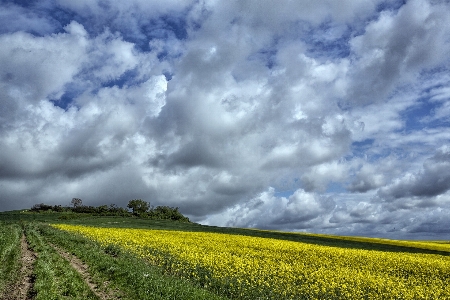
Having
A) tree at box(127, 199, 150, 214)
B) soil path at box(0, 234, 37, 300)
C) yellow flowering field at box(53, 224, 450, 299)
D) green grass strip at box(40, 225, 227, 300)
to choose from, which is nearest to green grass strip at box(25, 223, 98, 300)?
soil path at box(0, 234, 37, 300)

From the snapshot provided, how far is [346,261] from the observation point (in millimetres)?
28141

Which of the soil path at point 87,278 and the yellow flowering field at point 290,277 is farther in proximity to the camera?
the yellow flowering field at point 290,277

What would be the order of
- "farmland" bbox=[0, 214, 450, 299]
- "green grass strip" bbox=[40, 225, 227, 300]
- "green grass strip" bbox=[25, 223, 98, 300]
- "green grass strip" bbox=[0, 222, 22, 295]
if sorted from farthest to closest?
1. "farmland" bbox=[0, 214, 450, 299]
2. "green grass strip" bbox=[0, 222, 22, 295]
3. "green grass strip" bbox=[40, 225, 227, 300]
4. "green grass strip" bbox=[25, 223, 98, 300]

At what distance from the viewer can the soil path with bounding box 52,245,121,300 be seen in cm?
1329

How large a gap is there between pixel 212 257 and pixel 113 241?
10.6 meters

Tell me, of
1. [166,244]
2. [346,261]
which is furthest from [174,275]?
[346,261]

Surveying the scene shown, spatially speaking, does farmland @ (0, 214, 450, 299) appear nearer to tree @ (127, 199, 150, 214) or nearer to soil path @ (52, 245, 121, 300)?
soil path @ (52, 245, 121, 300)

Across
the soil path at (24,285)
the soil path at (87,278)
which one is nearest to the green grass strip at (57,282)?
the soil path at (24,285)

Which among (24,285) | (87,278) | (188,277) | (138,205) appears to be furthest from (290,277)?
(138,205)

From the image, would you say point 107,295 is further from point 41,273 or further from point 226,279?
point 226,279

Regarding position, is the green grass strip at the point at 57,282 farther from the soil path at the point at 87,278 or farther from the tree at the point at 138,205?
the tree at the point at 138,205

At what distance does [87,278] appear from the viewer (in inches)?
617

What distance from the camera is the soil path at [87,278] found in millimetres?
13289

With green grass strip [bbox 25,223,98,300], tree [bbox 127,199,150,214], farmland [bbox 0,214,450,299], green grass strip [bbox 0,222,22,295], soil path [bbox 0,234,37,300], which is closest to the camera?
soil path [bbox 0,234,37,300]
